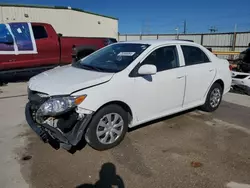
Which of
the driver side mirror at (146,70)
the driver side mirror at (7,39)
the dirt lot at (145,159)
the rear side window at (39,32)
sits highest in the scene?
the rear side window at (39,32)

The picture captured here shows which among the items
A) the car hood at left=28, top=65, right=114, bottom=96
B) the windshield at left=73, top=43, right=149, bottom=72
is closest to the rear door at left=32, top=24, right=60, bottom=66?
the windshield at left=73, top=43, right=149, bottom=72

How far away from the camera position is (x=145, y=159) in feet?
11.0

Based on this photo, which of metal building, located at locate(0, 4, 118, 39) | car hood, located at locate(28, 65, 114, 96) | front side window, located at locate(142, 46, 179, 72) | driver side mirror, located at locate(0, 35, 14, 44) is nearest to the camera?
car hood, located at locate(28, 65, 114, 96)

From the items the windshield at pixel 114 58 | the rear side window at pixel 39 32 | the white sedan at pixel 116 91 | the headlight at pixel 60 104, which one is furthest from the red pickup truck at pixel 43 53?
the headlight at pixel 60 104

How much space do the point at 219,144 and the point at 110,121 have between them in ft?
6.25

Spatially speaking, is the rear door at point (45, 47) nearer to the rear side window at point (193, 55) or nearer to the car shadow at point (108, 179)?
the rear side window at point (193, 55)

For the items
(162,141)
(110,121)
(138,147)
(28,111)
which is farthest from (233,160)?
(28,111)

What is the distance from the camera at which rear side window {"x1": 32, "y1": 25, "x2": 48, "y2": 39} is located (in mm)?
8344

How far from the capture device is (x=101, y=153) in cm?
350

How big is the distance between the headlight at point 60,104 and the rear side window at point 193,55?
8.11 feet

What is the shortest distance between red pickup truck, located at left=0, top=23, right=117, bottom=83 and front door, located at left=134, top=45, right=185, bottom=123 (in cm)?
471

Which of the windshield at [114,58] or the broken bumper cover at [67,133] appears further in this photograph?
the windshield at [114,58]

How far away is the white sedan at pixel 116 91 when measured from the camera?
311cm

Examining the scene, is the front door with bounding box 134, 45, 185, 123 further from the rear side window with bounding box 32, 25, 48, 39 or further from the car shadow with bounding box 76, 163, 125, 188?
the rear side window with bounding box 32, 25, 48, 39
